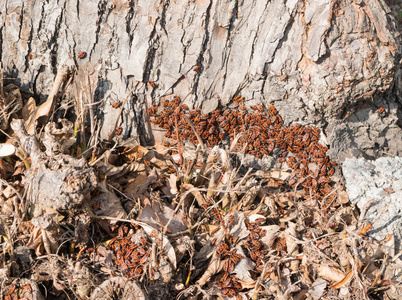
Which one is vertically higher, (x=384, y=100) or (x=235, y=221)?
(x=384, y=100)

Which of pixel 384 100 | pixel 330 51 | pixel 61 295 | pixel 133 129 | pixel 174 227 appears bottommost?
pixel 61 295

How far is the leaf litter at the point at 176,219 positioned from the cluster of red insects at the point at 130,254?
12 millimetres

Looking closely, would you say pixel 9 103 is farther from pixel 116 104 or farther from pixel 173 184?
pixel 173 184

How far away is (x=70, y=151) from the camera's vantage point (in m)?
3.76

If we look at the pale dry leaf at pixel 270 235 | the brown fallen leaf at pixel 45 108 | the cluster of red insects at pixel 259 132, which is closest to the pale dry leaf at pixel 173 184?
the cluster of red insects at pixel 259 132

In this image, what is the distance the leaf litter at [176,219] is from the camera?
3.01 meters

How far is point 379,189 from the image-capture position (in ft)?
12.9

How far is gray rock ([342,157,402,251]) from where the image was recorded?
3.73 metres

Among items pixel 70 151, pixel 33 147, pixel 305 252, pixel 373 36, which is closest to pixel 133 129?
pixel 70 151

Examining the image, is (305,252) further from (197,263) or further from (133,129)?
(133,129)

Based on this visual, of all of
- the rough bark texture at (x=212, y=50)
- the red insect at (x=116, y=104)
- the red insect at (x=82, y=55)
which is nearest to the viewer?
the rough bark texture at (x=212, y=50)

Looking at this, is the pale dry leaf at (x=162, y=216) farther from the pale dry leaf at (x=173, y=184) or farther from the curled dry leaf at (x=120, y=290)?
the curled dry leaf at (x=120, y=290)

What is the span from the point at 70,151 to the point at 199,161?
1.31 meters

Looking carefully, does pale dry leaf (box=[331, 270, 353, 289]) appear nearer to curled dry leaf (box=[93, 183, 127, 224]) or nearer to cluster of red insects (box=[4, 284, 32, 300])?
curled dry leaf (box=[93, 183, 127, 224])
